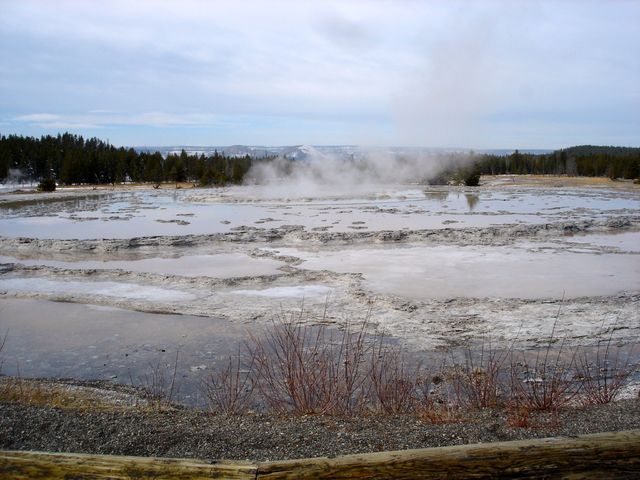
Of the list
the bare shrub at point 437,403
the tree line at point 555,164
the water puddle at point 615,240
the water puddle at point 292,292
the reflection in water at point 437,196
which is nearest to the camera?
the bare shrub at point 437,403

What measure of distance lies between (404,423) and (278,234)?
15.1 m

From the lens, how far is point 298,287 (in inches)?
465

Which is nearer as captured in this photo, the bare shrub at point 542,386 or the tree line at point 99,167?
the bare shrub at point 542,386

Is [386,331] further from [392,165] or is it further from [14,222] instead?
[392,165]

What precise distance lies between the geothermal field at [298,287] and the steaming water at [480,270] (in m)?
0.05

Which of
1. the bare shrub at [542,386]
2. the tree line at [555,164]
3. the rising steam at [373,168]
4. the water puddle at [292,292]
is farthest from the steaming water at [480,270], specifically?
the tree line at [555,164]

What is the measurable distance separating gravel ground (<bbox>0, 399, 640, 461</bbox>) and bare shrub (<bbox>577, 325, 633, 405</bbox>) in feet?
1.18

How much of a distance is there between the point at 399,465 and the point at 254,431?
5.50 ft

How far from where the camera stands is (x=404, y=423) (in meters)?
4.65

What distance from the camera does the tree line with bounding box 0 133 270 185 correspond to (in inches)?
2623

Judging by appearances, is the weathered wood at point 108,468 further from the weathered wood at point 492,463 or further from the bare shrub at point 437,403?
the bare shrub at point 437,403

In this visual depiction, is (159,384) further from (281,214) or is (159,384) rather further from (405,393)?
(281,214)

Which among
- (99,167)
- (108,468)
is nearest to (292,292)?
(108,468)

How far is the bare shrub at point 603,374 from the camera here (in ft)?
17.6
